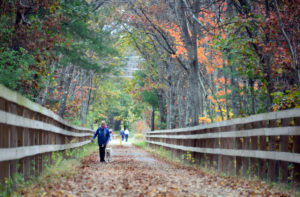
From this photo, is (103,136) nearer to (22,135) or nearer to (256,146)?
(256,146)

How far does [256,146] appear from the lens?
9.04 m

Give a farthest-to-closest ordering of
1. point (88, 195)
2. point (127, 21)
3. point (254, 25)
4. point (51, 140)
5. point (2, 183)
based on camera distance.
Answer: point (127, 21) < point (254, 25) < point (51, 140) < point (88, 195) < point (2, 183)

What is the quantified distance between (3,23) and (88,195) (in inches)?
241

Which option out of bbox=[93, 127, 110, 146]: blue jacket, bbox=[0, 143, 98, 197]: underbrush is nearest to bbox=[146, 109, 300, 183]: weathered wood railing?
bbox=[0, 143, 98, 197]: underbrush

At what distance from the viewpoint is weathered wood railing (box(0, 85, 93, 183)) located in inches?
237

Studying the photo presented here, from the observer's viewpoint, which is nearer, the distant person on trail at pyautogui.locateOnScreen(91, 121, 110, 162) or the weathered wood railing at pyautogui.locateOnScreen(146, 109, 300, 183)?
the weathered wood railing at pyautogui.locateOnScreen(146, 109, 300, 183)

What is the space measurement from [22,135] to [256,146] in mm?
5118

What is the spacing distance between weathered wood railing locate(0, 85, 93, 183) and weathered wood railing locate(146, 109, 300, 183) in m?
4.78

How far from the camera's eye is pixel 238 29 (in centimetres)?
1262

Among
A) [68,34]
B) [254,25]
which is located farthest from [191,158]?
[68,34]

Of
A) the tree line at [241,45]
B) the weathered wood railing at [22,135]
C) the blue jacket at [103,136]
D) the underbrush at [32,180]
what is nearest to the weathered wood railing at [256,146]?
the tree line at [241,45]

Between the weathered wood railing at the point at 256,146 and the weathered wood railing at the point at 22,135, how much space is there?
188 inches

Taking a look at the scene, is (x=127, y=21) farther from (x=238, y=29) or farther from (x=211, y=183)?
(x=211, y=183)

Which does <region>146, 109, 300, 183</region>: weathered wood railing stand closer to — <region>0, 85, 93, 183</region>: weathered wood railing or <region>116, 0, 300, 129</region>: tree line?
<region>116, 0, 300, 129</region>: tree line
